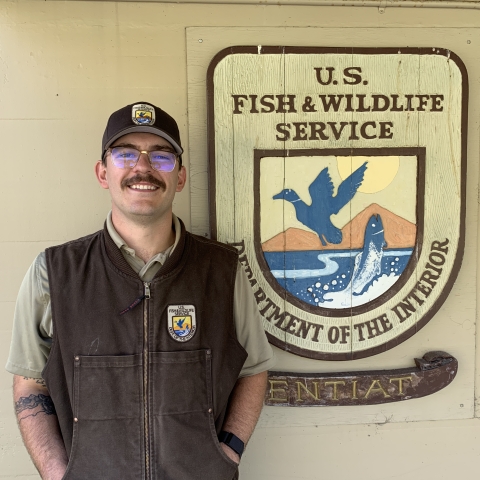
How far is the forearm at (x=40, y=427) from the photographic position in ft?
4.95

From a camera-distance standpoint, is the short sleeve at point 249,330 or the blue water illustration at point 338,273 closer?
the short sleeve at point 249,330

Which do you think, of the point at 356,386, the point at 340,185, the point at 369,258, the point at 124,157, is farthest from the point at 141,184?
the point at 356,386

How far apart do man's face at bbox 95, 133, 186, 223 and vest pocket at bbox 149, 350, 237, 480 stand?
436 millimetres

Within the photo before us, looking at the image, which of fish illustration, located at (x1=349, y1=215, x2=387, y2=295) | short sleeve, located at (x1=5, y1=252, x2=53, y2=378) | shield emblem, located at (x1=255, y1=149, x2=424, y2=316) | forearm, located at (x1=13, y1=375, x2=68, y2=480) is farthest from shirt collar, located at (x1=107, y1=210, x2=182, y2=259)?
fish illustration, located at (x1=349, y1=215, x2=387, y2=295)

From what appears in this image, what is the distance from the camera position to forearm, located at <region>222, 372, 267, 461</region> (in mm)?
1660

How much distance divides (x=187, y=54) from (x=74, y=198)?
2.22 feet

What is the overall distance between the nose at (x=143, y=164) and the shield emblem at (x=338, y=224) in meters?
0.49

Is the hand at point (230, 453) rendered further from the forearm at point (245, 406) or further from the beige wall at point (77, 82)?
the beige wall at point (77, 82)

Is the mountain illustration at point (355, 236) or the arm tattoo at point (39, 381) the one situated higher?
the mountain illustration at point (355, 236)

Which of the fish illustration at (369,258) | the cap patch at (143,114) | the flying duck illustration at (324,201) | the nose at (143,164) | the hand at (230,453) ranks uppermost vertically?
the cap patch at (143,114)

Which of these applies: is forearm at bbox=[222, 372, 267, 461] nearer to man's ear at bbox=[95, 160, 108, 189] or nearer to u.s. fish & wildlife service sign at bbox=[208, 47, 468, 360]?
u.s. fish & wildlife service sign at bbox=[208, 47, 468, 360]

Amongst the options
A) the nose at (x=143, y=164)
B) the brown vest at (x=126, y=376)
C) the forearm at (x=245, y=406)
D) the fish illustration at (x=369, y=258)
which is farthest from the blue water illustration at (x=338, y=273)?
the nose at (x=143, y=164)

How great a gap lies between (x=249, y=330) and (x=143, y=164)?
0.65 metres

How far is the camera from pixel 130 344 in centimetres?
152
